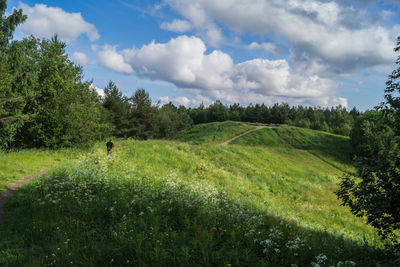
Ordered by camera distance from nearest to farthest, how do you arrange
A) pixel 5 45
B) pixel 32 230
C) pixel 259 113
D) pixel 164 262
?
pixel 164 262 → pixel 32 230 → pixel 5 45 → pixel 259 113

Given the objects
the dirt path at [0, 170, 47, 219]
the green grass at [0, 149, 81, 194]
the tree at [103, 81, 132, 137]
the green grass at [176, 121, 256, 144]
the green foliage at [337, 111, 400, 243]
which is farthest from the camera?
the green grass at [176, 121, 256, 144]

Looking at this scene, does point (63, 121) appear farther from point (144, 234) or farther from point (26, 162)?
point (144, 234)

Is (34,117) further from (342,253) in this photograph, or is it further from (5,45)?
(342,253)

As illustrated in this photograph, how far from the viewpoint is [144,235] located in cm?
638

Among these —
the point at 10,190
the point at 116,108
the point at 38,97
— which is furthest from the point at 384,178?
the point at 116,108

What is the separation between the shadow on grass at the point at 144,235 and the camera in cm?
547

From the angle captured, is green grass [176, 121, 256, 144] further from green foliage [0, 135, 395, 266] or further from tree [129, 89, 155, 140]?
green foliage [0, 135, 395, 266]

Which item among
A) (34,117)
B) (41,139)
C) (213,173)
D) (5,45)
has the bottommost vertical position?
(213,173)

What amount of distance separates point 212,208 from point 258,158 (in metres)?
27.6

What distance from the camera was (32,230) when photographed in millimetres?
6996

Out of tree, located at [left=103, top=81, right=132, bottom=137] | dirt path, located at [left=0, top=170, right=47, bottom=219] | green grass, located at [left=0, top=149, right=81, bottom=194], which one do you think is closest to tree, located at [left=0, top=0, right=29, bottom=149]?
green grass, located at [left=0, top=149, right=81, bottom=194]

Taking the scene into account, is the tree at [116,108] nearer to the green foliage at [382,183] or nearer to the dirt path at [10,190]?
the dirt path at [10,190]

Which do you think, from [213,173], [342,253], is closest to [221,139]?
[213,173]

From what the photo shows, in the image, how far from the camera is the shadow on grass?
5.47m
